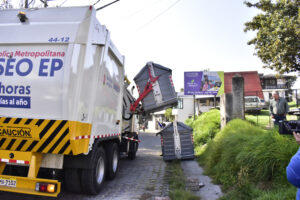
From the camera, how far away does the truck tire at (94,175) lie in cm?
443

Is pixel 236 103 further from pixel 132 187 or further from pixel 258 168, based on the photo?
pixel 132 187

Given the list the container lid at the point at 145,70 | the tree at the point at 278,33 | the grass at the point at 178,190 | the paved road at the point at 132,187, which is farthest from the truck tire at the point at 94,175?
the tree at the point at 278,33

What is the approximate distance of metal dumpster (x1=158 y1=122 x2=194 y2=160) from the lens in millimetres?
8734

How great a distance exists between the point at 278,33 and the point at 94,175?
12299mm

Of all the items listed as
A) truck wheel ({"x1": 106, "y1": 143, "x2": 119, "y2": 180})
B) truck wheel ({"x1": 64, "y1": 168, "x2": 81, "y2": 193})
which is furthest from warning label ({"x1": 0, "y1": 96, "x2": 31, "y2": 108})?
truck wheel ({"x1": 106, "y1": 143, "x2": 119, "y2": 180})

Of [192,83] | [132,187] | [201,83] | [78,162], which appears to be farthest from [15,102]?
[201,83]

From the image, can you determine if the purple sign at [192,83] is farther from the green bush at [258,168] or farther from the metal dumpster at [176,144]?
the green bush at [258,168]

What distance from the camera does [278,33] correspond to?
41.0ft

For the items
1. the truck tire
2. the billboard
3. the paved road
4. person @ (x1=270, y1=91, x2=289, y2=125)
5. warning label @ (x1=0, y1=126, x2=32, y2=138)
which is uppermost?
the billboard

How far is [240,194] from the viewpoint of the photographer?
4.04 metres

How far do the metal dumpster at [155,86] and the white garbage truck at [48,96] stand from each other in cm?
376

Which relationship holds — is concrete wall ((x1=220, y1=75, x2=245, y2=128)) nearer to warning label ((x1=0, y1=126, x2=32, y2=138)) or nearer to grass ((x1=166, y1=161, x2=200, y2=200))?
grass ((x1=166, y1=161, x2=200, y2=200))

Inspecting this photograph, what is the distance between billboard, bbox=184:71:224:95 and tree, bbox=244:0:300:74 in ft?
32.4

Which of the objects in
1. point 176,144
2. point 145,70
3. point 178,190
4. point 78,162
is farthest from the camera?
point 176,144
